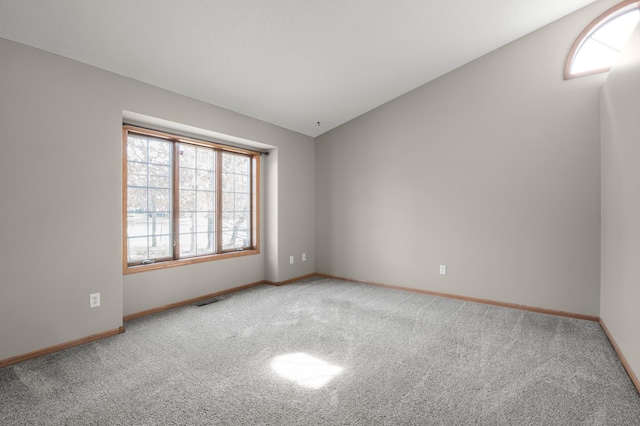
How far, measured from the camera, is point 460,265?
405cm

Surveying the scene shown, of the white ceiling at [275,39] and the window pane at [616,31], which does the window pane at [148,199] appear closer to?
the white ceiling at [275,39]

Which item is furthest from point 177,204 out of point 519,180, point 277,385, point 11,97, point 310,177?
point 519,180

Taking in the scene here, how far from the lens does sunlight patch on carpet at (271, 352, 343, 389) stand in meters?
2.11

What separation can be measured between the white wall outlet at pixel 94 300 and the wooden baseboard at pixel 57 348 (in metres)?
0.26

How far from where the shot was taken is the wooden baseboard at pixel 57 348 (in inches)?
92.9

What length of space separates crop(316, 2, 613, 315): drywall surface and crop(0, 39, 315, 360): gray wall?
9.18ft

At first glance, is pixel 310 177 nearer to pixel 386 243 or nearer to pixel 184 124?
pixel 386 243

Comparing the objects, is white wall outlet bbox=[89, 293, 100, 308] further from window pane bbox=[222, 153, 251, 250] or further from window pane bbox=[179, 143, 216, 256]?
window pane bbox=[222, 153, 251, 250]

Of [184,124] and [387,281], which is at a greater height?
[184,124]

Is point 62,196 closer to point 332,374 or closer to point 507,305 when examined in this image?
point 332,374

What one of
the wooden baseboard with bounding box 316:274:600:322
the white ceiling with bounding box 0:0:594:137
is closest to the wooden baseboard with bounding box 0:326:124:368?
the white ceiling with bounding box 0:0:594:137

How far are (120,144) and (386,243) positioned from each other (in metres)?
3.48

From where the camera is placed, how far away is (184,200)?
396 centimetres

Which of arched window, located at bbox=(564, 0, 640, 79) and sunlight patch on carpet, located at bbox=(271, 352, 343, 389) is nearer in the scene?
sunlight patch on carpet, located at bbox=(271, 352, 343, 389)
